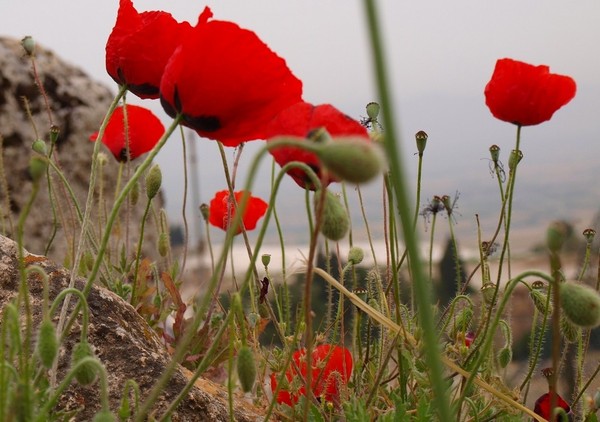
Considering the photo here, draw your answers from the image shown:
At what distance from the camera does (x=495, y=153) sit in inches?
68.1

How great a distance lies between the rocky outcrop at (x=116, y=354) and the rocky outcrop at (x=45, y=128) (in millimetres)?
2302

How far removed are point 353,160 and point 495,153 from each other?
1229 millimetres

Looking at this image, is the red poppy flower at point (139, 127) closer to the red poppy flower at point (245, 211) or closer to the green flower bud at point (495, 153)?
the red poppy flower at point (245, 211)

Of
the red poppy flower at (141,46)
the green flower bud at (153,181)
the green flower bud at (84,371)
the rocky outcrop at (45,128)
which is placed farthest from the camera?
the rocky outcrop at (45,128)

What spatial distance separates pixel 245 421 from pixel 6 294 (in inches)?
20.7

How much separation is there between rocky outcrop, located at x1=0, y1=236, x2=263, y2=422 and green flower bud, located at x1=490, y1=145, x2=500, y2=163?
780 millimetres

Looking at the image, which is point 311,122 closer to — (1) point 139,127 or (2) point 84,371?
(2) point 84,371

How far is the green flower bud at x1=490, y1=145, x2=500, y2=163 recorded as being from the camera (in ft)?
5.66

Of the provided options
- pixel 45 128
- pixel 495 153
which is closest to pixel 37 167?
pixel 495 153

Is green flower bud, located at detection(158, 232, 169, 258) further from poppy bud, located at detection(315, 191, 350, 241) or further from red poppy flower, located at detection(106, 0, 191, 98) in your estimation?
poppy bud, located at detection(315, 191, 350, 241)

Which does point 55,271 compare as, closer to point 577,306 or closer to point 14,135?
point 577,306

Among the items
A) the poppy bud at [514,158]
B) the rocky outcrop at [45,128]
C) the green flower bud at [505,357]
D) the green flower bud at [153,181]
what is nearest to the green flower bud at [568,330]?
the green flower bud at [505,357]

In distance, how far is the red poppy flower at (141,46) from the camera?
1.14m

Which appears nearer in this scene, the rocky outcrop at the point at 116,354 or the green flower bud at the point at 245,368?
the green flower bud at the point at 245,368
